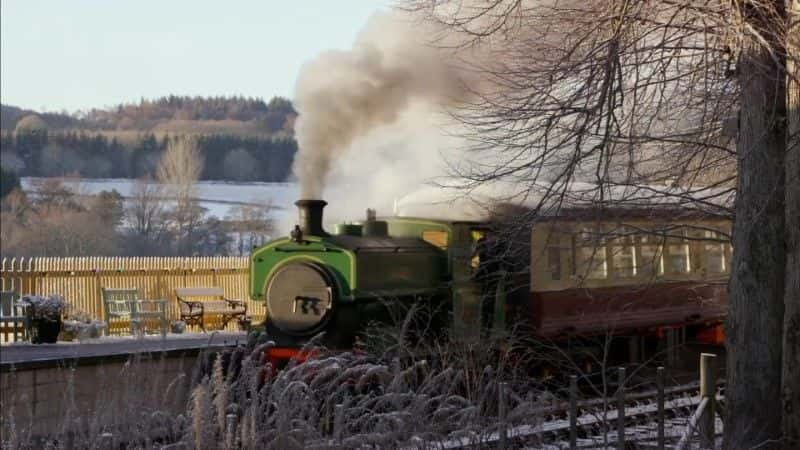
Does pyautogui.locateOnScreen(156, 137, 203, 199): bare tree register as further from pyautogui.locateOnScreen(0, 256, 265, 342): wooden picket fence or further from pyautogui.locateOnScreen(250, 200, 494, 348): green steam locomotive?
pyautogui.locateOnScreen(250, 200, 494, 348): green steam locomotive

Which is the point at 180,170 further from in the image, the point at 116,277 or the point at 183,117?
the point at 183,117

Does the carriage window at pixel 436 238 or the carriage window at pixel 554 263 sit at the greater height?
the carriage window at pixel 436 238

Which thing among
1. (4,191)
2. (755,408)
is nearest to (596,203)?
(755,408)

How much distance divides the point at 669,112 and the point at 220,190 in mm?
83533

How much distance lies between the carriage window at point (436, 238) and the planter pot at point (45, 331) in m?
8.46

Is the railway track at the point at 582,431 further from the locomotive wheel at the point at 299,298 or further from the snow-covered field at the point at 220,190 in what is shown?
the snow-covered field at the point at 220,190

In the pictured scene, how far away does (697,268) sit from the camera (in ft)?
58.7

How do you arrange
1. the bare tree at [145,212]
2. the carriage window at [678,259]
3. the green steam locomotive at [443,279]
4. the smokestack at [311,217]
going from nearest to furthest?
the green steam locomotive at [443,279], the smokestack at [311,217], the carriage window at [678,259], the bare tree at [145,212]

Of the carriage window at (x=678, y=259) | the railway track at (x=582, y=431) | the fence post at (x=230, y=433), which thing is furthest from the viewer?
the carriage window at (x=678, y=259)

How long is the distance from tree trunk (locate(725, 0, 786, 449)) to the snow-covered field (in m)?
62.8

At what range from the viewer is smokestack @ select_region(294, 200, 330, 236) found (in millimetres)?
14445

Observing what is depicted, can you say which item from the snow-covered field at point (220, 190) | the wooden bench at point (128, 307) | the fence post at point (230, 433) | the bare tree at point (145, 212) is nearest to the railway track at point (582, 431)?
the fence post at point (230, 433)

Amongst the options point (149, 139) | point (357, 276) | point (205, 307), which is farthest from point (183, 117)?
point (357, 276)

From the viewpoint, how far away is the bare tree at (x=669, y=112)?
9703 mm
